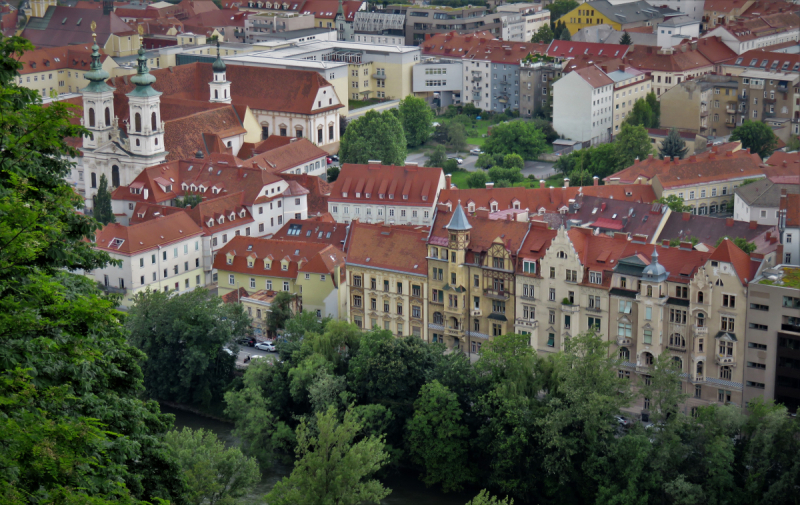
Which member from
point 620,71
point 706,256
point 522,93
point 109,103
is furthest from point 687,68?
point 706,256

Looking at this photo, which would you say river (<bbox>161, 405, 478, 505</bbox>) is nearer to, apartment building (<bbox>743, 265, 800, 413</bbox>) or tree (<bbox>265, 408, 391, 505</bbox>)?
tree (<bbox>265, 408, 391, 505</bbox>)

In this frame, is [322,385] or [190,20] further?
[190,20]

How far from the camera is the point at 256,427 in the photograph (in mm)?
62812

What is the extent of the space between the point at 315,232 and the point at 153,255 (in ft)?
34.0

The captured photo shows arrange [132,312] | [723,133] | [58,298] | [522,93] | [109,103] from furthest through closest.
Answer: [522,93] → [723,133] → [109,103] → [132,312] → [58,298]

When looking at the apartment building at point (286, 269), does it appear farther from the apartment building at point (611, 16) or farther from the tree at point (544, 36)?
the apartment building at point (611, 16)

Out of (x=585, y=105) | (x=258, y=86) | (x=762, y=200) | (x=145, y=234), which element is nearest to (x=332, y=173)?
(x=258, y=86)

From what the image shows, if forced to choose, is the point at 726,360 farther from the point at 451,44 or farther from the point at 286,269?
the point at 451,44

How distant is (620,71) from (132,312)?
7632cm

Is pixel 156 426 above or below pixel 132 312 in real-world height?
above

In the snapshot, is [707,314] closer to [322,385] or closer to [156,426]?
[322,385]

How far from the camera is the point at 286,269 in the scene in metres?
78.6

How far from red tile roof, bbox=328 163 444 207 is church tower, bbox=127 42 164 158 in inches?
713

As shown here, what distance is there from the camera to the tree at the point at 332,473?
5388 cm
